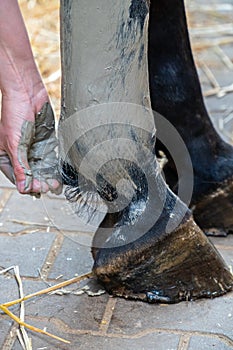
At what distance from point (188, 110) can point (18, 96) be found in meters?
0.61

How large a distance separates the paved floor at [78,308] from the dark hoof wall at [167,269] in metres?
0.03

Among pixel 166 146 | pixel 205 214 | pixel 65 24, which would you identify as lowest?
pixel 205 214

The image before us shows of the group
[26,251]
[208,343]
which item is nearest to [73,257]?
[26,251]

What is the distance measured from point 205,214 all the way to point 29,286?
537 millimetres

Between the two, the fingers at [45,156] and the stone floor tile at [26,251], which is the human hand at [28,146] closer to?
the fingers at [45,156]

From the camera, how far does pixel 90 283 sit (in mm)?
1987

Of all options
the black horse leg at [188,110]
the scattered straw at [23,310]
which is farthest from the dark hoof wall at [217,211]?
the scattered straw at [23,310]

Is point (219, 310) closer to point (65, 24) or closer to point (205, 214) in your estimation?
point (205, 214)

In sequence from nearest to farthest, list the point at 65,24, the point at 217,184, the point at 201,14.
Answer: the point at 65,24
the point at 217,184
the point at 201,14

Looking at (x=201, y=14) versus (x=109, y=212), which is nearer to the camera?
(x=109, y=212)

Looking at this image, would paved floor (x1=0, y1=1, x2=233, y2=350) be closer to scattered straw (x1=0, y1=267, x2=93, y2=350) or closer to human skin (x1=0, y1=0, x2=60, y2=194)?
scattered straw (x1=0, y1=267, x2=93, y2=350)

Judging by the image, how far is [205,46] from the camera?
353 centimetres

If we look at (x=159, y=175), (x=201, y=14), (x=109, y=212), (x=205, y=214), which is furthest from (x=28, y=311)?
(x=201, y=14)

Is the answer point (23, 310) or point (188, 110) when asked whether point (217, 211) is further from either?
point (23, 310)
